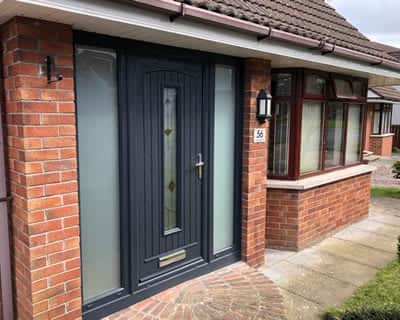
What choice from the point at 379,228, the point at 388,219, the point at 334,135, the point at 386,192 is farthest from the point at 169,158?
the point at 386,192

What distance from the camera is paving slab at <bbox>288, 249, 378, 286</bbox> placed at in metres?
4.32

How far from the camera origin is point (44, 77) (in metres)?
2.48

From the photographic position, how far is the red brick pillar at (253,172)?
4168 mm

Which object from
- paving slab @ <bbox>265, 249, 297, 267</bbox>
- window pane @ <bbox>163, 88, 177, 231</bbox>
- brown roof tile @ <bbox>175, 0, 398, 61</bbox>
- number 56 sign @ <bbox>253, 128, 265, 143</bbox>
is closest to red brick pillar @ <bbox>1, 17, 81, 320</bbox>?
window pane @ <bbox>163, 88, 177, 231</bbox>

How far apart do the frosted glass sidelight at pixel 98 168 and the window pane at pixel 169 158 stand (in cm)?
59

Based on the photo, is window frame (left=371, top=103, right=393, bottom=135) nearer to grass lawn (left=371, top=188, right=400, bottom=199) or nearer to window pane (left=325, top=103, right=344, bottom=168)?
grass lawn (left=371, top=188, right=400, bottom=199)

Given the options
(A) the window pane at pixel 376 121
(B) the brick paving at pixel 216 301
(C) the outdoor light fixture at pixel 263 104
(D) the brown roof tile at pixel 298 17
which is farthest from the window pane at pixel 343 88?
(A) the window pane at pixel 376 121

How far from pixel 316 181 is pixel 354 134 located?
1962 millimetres

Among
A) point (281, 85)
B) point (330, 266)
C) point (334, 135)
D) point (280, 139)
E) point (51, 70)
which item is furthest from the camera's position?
point (334, 135)

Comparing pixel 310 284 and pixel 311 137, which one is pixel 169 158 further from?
pixel 311 137

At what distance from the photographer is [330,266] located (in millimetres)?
4629

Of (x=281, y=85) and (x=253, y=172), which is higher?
(x=281, y=85)

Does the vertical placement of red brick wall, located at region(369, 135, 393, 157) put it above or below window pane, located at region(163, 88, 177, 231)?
below

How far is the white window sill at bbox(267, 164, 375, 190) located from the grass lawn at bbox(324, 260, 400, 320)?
1480mm
